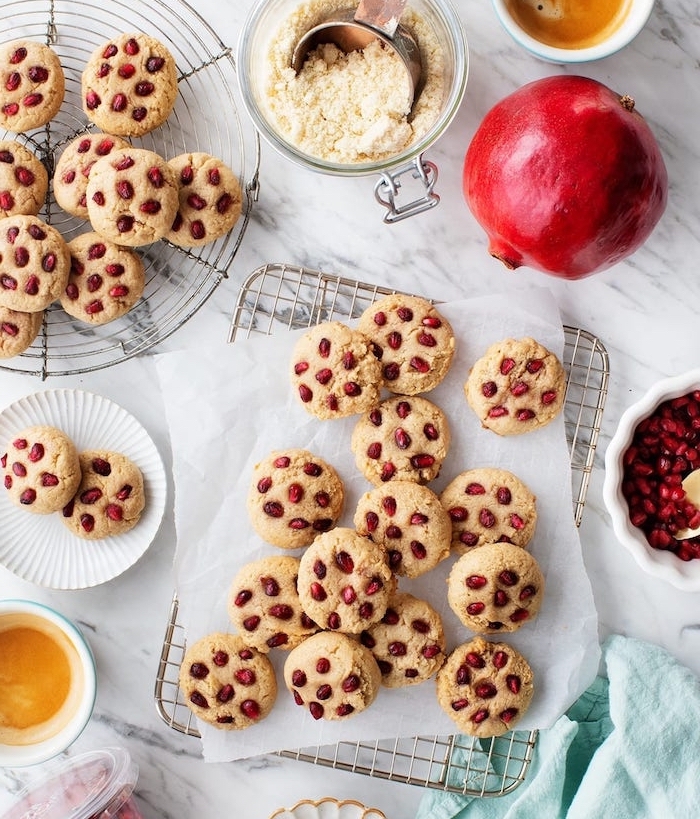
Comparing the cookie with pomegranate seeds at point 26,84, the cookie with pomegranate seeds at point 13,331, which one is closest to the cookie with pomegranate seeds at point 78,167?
the cookie with pomegranate seeds at point 26,84

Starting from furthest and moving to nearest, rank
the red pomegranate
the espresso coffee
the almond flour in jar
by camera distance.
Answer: the espresso coffee, the almond flour in jar, the red pomegranate

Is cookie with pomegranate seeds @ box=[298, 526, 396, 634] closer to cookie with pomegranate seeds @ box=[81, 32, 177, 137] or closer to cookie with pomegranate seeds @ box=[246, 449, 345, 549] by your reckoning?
cookie with pomegranate seeds @ box=[246, 449, 345, 549]

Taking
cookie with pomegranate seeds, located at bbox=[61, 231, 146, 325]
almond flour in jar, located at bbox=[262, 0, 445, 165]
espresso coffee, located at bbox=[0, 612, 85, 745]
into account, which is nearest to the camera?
almond flour in jar, located at bbox=[262, 0, 445, 165]

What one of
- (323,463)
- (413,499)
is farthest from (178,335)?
(413,499)

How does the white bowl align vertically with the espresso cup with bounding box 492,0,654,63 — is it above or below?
below

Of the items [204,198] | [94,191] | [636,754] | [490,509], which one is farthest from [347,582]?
[94,191]

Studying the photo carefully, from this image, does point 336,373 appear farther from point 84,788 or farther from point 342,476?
point 84,788

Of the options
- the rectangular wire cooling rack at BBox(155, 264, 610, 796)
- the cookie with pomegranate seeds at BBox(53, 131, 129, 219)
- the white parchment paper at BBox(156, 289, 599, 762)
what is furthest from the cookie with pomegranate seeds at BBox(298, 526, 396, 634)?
the cookie with pomegranate seeds at BBox(53, 131, 129, 219)

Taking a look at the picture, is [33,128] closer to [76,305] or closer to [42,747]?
[76,305]
